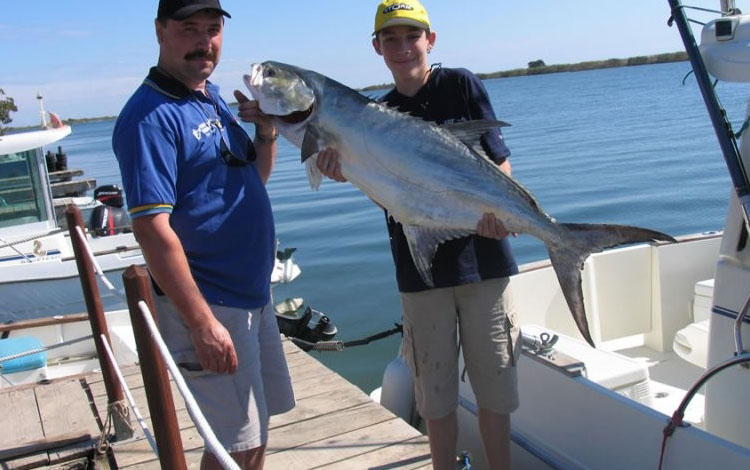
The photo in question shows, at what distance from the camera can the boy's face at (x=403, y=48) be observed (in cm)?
310

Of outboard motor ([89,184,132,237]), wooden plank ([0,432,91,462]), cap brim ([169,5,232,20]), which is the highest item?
Result: cap brim ([169,5,232,20])

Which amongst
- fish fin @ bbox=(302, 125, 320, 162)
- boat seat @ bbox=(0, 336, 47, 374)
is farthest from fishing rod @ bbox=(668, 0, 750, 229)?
boat seat @ bbox=(0, 336, 47, 374)

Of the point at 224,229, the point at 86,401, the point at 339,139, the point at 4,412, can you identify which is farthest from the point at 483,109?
the point at 4,412

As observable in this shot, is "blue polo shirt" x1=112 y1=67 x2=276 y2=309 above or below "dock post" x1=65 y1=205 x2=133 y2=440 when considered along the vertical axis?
above

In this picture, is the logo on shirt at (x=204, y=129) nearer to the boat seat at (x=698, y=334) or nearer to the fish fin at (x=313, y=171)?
the fish fin at (x=313, y=171)

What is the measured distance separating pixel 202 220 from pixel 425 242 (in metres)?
1.01

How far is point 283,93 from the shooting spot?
285 centimetres

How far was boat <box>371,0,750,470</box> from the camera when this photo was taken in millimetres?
2980

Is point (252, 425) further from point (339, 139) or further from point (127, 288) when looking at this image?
point (339, 139)

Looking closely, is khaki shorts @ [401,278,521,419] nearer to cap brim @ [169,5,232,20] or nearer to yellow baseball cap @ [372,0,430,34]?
yellow baseball cap @ [372,0,430,34]

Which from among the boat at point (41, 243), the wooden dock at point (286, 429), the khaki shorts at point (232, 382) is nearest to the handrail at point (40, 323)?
the wooden dock at point (286, 429)

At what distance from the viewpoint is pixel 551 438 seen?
3.90m

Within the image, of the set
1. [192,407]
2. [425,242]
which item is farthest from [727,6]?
[192,407]

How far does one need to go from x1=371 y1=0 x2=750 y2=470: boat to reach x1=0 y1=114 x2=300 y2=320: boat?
15.3ft
